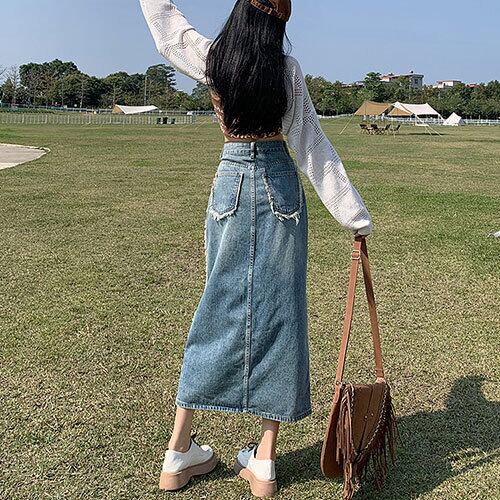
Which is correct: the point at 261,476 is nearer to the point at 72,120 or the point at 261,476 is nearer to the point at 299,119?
the point at 299,119

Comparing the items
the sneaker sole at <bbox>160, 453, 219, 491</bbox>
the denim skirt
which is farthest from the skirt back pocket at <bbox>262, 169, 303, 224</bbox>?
the sneaker sole at <bbox>160, 453, 219, 491</bbox>

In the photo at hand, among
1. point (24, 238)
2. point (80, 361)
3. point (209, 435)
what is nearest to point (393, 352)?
point (209, 435)

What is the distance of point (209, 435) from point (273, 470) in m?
Result: 0.54

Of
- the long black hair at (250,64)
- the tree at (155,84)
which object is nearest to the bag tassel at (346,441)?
the long black hair at (250,64)

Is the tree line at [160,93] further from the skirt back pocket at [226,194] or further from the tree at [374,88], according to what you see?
the skirt back pocket at [226,194]

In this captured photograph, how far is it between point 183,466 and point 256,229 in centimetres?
97

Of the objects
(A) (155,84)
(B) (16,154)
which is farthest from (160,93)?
(B) (16,154)

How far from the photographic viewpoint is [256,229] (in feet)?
8.34

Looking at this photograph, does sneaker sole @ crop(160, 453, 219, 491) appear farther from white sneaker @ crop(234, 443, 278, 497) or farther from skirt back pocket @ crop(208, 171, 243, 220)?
skirt back pocket @ crop(208, 171, 243, 220)

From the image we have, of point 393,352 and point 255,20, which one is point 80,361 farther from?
point 255,20

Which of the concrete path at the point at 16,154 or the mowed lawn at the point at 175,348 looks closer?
the mowed lawn at the point at 175,348

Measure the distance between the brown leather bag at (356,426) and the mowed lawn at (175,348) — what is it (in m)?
0.15

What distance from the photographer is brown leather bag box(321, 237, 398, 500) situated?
2.55 m

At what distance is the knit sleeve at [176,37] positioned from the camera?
8.33ft
